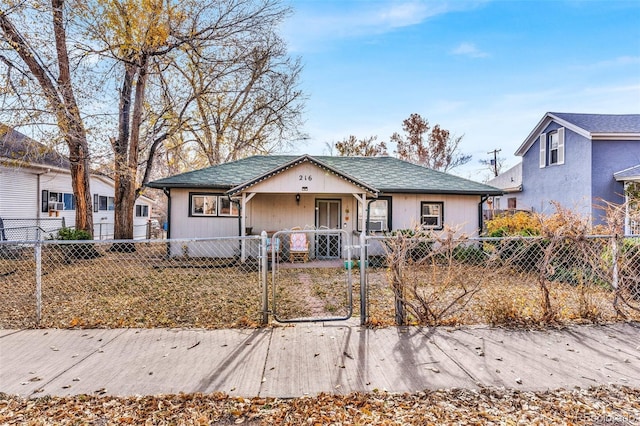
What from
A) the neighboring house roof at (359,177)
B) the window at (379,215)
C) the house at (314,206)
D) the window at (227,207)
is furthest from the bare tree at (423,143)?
the window at (227,207)

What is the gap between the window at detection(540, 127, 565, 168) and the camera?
52.9 feet

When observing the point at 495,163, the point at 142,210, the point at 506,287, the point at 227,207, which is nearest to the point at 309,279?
the point at 506,287

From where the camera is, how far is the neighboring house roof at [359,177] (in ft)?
38.7

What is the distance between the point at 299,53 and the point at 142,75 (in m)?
10.5

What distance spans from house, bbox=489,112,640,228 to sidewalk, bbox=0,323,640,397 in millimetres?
10190

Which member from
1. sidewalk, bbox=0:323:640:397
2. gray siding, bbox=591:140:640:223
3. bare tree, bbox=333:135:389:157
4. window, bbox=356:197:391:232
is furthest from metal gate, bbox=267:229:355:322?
bare tree, bbox=333:135:389:157

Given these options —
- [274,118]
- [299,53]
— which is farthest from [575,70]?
[274,118]

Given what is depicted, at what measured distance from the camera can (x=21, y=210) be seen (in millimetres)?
15000

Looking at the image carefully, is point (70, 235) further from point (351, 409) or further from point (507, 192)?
point (507, 192)

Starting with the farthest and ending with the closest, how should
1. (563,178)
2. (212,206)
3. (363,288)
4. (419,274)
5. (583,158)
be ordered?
1. (563,178)
2. (583,158)
3. (212,206)
4. (419,274)
5. (363,288)

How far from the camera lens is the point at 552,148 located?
16.8 m

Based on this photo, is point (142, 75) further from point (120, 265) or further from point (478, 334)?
point (478, 334)

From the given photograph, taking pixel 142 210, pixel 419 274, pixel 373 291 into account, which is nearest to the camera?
pixel 419 274

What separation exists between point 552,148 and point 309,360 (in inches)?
694
